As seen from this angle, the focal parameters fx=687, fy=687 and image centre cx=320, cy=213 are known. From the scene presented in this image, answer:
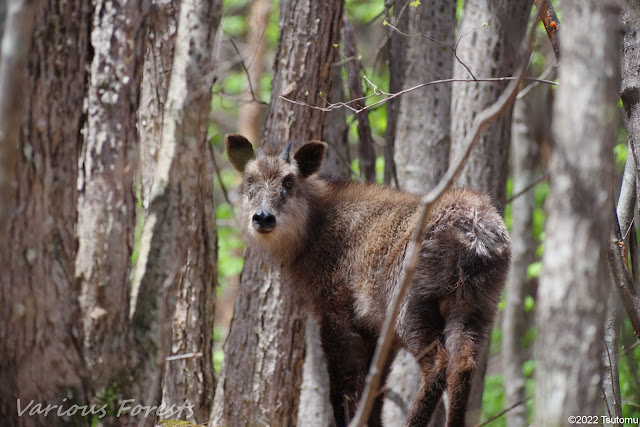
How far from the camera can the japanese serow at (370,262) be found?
16.3ft

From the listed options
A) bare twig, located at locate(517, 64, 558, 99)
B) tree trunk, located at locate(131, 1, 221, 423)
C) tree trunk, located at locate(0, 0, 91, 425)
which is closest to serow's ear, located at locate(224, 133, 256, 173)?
bare twig, located at locate(517, 64, 558, 99)

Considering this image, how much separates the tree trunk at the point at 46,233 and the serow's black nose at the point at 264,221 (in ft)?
8.51

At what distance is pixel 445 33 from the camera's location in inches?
298

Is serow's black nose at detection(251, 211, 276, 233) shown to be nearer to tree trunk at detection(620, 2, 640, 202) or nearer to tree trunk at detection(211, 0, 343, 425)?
tree trunk at detection(211, 0, 343, 425)

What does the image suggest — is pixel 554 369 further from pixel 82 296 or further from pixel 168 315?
pixel 82 296

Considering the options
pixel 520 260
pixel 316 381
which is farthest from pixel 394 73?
pixel 520 260

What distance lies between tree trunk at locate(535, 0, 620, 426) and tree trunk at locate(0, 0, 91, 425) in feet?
7.31

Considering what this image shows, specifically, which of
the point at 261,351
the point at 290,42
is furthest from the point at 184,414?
the point at 290,42

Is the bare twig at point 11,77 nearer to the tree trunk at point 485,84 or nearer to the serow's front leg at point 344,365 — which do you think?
the serow's front leg at point 344,365

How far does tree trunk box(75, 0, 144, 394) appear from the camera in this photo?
342 cm

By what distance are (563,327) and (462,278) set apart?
6.91 feet

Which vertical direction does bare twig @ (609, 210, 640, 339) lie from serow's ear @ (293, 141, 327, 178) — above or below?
below

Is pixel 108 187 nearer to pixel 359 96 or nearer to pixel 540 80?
pixel 540 80

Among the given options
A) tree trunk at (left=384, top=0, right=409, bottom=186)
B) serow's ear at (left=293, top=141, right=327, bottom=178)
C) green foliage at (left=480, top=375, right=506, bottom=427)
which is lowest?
green foliage at (left=480, top=375, right=506, bottom=427)
